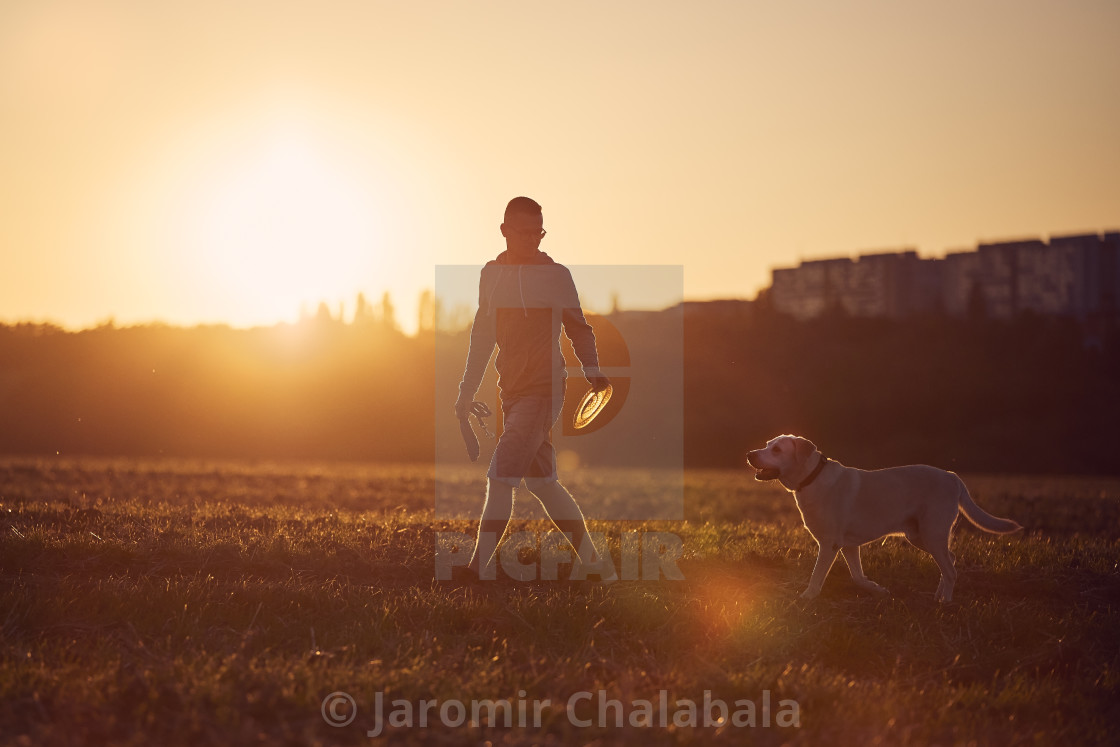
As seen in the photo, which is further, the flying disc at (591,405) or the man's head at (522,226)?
the flying disc at (591,405)

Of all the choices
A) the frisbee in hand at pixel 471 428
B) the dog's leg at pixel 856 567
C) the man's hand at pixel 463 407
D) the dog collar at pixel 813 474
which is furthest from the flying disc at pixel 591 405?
the dog's leg at pixel 856 567

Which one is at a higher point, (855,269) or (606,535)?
(855,269)

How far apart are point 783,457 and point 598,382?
5.07ft

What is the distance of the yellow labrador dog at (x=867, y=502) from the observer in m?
6.16

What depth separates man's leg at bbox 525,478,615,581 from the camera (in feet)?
18.8

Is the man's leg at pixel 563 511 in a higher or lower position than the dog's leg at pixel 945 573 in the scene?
higher

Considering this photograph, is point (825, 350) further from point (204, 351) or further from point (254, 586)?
point (254, 586)

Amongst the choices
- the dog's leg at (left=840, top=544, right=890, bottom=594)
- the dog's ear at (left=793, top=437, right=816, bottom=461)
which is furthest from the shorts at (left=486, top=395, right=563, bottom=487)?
the dog's leg at (left=840, top=544, right=890, bottom=594)

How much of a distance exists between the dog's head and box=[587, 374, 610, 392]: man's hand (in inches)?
49.0

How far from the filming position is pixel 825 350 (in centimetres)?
5200

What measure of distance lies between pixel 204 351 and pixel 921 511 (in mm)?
35918

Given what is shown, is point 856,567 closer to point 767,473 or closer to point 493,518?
point 767,473

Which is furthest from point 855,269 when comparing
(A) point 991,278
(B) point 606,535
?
(B) point 606,535

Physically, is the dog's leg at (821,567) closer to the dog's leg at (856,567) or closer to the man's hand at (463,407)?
the dog's leg at (856,567)
